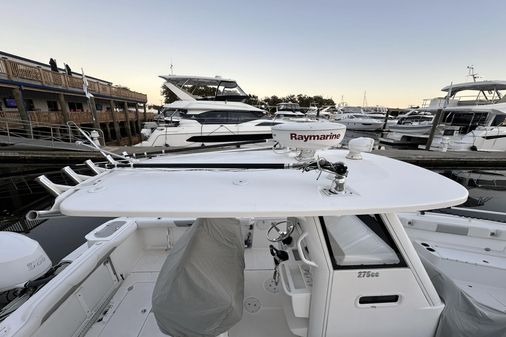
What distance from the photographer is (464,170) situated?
9625mm

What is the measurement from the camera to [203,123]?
429 inches

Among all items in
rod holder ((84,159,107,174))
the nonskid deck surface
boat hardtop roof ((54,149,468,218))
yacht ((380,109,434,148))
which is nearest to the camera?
boat hardtop roof ((54,149,468,218))

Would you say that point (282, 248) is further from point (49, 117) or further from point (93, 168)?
point (49, 117)

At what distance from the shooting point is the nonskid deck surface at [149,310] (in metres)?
1.83

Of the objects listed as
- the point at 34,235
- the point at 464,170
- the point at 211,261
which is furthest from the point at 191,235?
the point at 464,170

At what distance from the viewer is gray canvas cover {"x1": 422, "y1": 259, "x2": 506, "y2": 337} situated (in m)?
1.32

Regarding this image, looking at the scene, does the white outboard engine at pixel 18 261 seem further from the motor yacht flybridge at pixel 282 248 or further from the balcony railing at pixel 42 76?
the balcony railing at pixel 42 76

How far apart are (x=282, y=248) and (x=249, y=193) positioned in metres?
0.90

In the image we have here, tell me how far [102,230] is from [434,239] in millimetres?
3718

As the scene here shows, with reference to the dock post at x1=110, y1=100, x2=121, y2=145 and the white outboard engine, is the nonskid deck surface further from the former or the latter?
the dock post at x1=110, y1=100, x2=121, y2=145

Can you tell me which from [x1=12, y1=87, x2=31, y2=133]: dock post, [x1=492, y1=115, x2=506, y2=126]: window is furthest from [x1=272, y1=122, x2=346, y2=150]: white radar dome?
[x1=492, y1=115, x2=506, y2=126]: window

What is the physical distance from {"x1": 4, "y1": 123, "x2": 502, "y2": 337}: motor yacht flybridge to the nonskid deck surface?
14 millimetres

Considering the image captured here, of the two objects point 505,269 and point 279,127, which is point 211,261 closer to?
point 279,127

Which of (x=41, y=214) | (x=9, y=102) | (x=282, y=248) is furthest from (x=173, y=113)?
(x=9, y=102)
